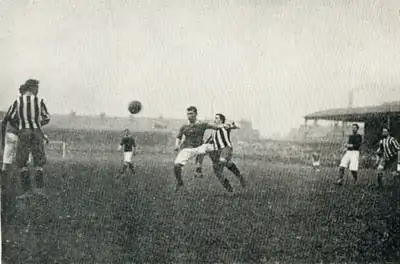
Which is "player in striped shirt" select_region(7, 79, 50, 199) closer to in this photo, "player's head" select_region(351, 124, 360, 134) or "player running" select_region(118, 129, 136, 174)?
"player running" select_region(118, 129, 136, 174)

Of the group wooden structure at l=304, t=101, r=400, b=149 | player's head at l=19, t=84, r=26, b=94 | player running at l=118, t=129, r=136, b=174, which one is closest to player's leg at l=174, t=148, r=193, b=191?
player running at l=118, t=129, r=136, b=174

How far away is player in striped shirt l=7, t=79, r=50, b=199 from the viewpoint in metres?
2.31

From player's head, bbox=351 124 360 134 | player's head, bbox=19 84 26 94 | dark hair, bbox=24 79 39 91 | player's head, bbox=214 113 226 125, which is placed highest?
dark hair, bbox=24 79 39 91

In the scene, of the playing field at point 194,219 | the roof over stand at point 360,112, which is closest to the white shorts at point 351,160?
the playing field at point 194,219

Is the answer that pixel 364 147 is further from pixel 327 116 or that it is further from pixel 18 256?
pixel 18 256

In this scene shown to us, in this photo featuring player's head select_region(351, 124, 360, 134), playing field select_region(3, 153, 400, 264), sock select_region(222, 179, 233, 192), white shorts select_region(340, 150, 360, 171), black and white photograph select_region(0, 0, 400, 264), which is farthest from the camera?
player's head select_region(351, 124, 360, 134)

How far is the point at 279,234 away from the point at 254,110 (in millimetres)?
651

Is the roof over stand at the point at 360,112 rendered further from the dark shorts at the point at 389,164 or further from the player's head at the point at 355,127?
the dark shorts at the point at 389,164

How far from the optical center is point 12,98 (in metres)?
2.32

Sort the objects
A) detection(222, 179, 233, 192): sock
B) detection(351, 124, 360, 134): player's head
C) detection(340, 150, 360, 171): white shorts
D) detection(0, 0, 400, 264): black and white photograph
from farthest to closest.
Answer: detection(351, 124, 360, 134): player's head → detection(340, 150, 360, 171): white shorts → detection(222, 179, 233, 192): sock → detection(0, 0, 400, 264): black and white photograph

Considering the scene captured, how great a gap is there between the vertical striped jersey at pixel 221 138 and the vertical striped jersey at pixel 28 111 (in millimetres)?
887

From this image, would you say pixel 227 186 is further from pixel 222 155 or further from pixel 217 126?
pixel 217 126

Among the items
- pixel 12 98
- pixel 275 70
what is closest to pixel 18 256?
pixel 12 98

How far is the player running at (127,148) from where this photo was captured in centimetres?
226
